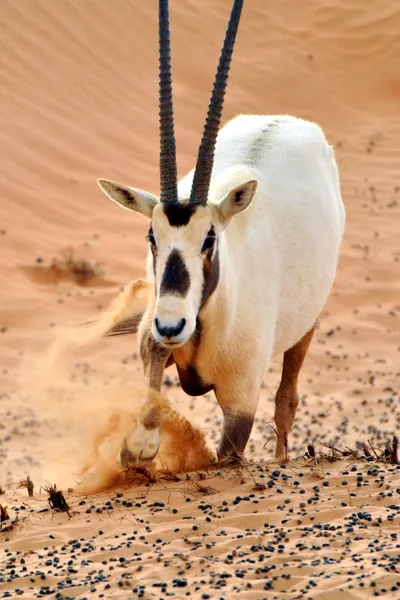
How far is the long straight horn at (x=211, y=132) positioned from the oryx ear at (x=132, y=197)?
253 mm

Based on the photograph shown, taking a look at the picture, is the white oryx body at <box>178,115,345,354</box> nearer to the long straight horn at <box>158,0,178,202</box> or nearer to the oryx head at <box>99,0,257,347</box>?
the oryx head at <box>99,0,257,347</box>

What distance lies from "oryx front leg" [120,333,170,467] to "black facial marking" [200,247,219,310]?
55 centimetres

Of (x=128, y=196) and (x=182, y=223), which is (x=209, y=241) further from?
(x=128, y=196)

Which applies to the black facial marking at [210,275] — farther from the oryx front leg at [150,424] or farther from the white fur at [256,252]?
the oryx front leg at [150,424]

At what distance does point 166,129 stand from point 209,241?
0.74 m

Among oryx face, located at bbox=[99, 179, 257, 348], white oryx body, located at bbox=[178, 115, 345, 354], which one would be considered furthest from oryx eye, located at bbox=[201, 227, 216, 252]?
white oryx body, located at bbox=[178, 115, 345, 354]

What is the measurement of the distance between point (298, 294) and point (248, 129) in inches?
46.3

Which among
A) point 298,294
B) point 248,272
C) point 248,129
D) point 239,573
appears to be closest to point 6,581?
point 239,573

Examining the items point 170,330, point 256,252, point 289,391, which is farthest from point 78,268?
point 170,330

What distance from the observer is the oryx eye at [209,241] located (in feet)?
19.2

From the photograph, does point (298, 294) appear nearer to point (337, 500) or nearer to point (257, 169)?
point (257, 169)

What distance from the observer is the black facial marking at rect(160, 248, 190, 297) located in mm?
5574

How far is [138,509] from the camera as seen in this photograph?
6.02 m

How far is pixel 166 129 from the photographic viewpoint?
6.22 m
